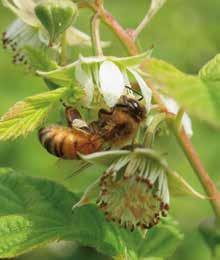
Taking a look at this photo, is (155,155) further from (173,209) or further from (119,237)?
(173,209)

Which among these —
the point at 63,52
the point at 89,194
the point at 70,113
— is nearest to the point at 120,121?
the point at 70,113

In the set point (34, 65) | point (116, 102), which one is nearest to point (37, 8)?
point (34, 65)

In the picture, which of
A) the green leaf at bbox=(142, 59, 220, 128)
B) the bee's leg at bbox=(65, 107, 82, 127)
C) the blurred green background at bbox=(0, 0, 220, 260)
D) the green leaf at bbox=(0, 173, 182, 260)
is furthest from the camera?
the blurred green background at bbox=(0, 0, 220, 260)

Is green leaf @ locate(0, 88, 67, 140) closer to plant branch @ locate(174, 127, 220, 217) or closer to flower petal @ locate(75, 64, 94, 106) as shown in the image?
flower petal @ locate(75, 64, 94, 106)

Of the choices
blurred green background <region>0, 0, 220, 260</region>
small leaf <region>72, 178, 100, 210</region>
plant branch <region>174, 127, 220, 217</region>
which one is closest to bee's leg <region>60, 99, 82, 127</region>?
small leaf <region>72, 178, 100, 210</region>

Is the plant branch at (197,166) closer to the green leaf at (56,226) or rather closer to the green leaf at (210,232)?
the green leaf at (210,232)

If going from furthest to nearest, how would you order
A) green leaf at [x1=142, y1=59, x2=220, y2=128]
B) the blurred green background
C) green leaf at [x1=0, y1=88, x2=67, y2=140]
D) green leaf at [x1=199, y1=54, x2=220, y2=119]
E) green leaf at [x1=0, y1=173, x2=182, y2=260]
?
the blurred green background → green leaf at [x1=0, y1=173, x2=182, y2=260] → green leaf at [x1=0, y1=88, x2=67, y2=140] → green leaf at [x1=199, y1=54, x2=220, y2=119] → green leaf at [x1=142, y1=59, x2=220, y2=128]

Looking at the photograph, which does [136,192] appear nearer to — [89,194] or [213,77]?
[89,194]
